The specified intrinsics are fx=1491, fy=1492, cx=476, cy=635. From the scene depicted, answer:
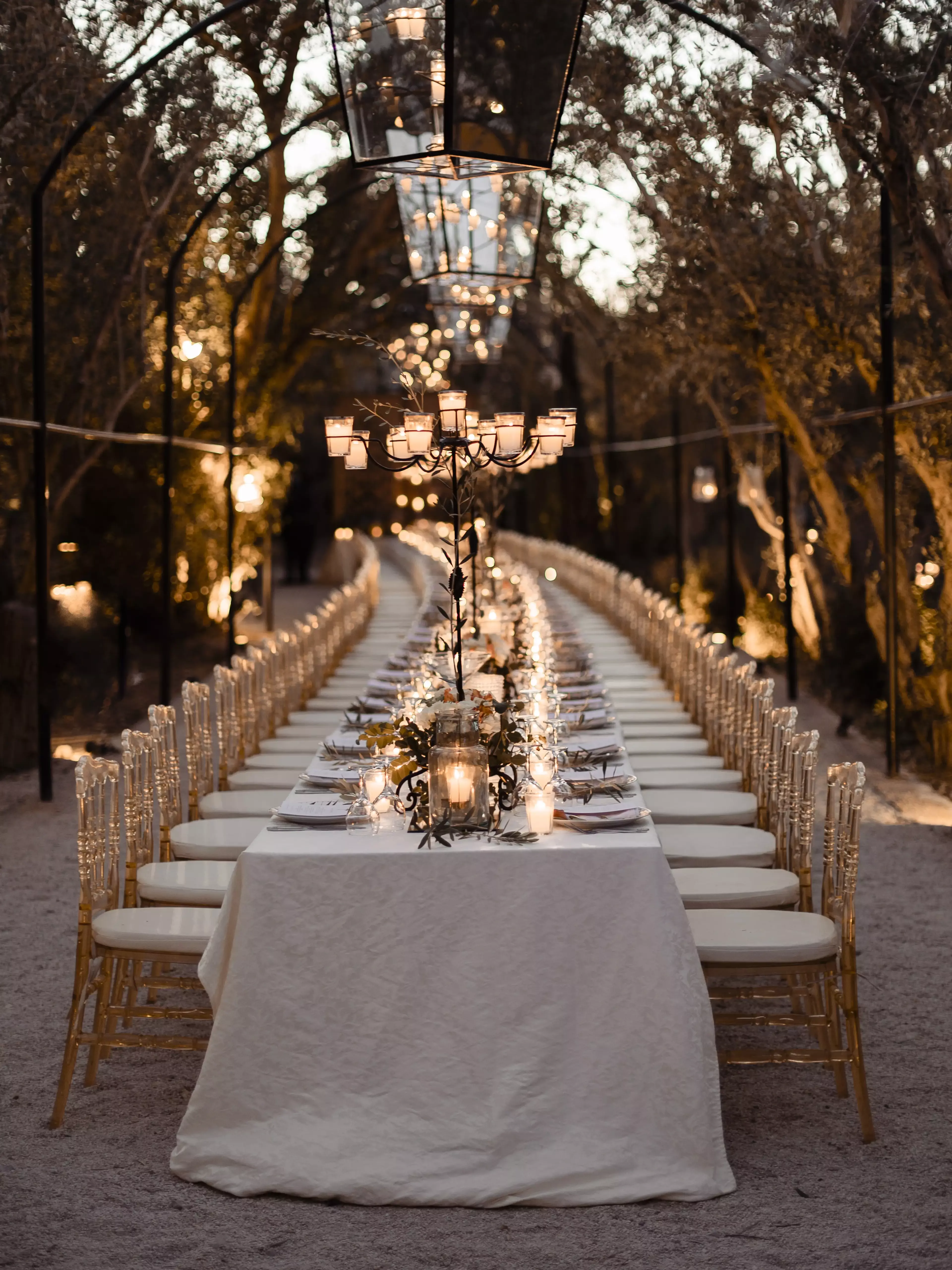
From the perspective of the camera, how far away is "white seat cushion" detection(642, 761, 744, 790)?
6.50m

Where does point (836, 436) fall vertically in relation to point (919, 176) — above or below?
below

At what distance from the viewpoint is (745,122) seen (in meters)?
10.3

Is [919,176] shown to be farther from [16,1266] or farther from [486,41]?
[16,1266]

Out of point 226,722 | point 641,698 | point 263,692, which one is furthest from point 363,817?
point 641,698

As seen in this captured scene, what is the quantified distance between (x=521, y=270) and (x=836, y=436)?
9.11 feet

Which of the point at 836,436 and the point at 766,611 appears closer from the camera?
the point at 836,436

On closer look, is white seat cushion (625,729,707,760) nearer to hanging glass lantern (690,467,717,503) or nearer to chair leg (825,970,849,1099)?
chair leg (825,970,849,1099)

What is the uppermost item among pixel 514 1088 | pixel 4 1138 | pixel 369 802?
pixel 369 802

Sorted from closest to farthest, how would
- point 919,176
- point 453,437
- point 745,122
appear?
point 453,437 → point 919,176 → point 745,122

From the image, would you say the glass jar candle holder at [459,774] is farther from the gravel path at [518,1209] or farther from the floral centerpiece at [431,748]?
the gravel path at [518,1209]

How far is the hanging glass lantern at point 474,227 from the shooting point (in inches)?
387

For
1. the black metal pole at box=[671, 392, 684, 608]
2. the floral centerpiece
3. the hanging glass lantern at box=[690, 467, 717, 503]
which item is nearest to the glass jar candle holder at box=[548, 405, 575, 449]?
the floral centerpiece

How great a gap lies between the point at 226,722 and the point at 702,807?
2.29 m

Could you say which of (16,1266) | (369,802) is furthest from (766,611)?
(16,1266)
